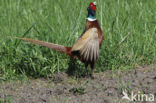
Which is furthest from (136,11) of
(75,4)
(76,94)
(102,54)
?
(76,94)

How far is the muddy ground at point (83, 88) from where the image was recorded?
13.1ft

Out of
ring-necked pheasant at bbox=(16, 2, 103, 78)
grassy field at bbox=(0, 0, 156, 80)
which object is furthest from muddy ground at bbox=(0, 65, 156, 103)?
ring-necked pheasant at bbox=(16, 2, 103, 78)

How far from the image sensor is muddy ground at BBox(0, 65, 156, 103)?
13.1 ft

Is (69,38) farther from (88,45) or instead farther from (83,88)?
(83,88)

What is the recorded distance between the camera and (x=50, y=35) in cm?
523

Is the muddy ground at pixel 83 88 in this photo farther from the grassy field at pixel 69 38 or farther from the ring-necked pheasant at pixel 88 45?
the ring-necked pheasant at pixel 88 45

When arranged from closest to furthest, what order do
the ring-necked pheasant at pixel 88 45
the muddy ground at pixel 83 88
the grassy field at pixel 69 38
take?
the muddy ground at pixel 83 88 < the ring-necked pheasant at pixel 88 45 < the grassy field at pixel 69 38

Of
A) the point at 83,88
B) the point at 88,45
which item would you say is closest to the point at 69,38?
the point at 88,45

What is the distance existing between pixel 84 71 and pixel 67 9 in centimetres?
184

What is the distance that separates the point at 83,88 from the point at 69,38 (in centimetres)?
125

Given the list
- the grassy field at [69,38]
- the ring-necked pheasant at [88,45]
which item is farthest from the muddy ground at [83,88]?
the ring-necked pheasant at [88,45]

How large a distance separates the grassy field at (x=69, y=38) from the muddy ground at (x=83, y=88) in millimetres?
178

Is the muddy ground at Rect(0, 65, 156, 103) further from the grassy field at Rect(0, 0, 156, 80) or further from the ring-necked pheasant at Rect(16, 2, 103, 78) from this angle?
the ring-necked pheasant at Rect(16, 2, 103, 78)

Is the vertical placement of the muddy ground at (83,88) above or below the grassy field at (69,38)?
below
